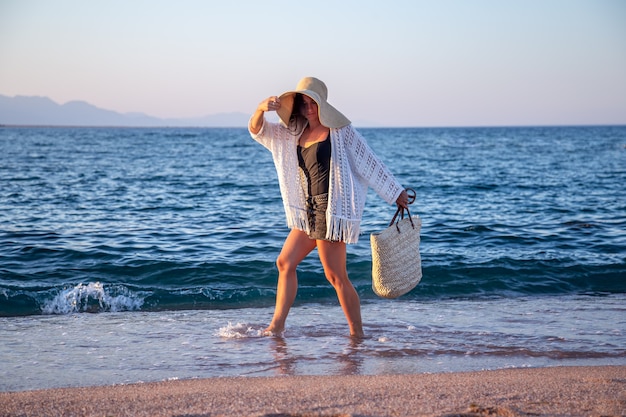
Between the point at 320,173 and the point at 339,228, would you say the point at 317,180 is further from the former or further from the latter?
the point at 339,228

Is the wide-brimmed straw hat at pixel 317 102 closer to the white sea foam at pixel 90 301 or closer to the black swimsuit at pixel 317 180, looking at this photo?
the black swimsuit at pixel 317 180

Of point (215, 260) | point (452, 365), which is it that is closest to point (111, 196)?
point (215, 260)

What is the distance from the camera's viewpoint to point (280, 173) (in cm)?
543

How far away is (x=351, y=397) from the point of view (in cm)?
399

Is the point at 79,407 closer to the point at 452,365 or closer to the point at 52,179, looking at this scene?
the point at 452,365

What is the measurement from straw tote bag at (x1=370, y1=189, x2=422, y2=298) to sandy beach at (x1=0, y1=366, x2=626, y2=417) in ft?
3.52

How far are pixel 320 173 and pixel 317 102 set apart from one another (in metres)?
0.56

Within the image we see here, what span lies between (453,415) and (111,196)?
14.8 metres

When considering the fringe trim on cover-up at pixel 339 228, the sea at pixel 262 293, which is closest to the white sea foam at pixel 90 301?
the sea at pixel 262 293

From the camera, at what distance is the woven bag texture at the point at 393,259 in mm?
5488

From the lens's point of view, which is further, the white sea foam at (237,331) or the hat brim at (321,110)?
the white sea foam at (237,331)

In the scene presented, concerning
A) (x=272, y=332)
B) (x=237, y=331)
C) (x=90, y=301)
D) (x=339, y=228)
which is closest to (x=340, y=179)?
(x=339, y=228)

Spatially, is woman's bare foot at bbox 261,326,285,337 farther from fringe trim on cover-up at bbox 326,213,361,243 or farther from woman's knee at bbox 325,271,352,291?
fringe trim on cover-up at bbox 326,213,361,243

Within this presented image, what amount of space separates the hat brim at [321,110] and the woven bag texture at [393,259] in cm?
97
